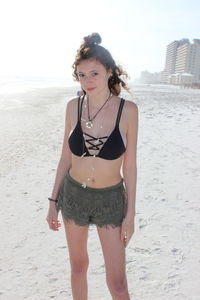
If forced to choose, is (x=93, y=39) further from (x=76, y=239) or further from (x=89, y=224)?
(x=76, y=239)

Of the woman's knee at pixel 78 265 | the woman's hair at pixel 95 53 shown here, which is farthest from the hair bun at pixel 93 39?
the woman's knee at pixel 78 265

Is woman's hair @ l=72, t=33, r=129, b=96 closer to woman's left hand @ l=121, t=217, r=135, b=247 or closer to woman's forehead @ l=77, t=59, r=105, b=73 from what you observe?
woman's forehead @ l=77, t=59, r=105, b=73

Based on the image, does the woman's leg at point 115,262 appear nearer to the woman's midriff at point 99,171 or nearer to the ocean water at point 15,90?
the woman's midriff at point 99,171

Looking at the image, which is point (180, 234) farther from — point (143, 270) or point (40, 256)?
point (40, 256)

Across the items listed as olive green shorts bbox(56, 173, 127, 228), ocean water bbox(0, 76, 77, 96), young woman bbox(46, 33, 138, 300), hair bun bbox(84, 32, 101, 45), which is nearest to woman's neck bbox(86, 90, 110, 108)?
young woman bbox(46, 33, 138, 300)

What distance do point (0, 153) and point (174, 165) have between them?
3974mm

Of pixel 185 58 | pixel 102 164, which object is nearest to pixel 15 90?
pixel 102 164

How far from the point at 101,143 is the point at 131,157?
220 mm

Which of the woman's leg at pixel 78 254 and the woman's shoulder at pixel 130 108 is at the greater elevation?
the woman's shoulder at pixel 130 108

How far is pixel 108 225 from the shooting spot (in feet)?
6.24

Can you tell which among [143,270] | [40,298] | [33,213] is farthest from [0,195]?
[143,270]

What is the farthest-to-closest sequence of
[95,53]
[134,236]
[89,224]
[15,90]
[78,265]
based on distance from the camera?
[15,90], [134,236], [78,265], [89,224], [95,53]

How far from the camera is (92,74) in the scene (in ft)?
6.18

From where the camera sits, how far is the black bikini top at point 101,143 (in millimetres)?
1873
